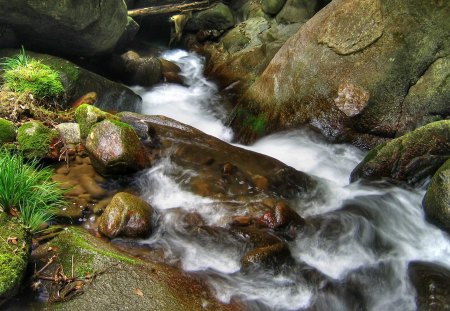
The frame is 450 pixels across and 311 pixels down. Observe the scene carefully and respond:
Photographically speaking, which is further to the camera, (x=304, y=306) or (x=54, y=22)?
(x=54, y=22)

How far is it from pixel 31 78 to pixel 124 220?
13.7ft

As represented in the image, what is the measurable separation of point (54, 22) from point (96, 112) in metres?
2.73

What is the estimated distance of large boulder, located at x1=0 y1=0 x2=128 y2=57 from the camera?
24.7 ft

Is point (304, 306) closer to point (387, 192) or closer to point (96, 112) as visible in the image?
point (387, 192)

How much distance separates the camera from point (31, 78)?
7.38m

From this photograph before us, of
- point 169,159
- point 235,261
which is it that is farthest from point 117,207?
point 169,159

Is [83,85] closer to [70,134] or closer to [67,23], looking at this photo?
[67,23]

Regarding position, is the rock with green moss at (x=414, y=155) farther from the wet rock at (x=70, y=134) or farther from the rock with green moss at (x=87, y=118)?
the wet rock at (x=70, y=134)

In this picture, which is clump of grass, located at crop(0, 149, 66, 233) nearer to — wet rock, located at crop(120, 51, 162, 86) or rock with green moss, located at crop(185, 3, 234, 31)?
wet rock, located at crop(120, 51, 162, 86)

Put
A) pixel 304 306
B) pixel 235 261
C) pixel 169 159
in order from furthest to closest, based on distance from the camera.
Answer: pixel 169 159, pixel 235 261, pixel 304 306

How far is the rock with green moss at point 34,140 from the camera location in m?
6.02

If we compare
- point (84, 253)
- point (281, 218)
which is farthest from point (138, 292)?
point (281, 218)

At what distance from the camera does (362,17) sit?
26.0 ft

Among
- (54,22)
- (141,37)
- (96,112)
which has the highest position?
(54,22)
